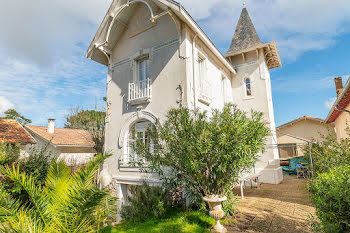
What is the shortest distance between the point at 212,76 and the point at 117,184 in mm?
7480

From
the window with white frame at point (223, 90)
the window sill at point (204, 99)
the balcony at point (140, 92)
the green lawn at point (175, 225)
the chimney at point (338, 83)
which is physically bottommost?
the green lawn at point (175, 225)

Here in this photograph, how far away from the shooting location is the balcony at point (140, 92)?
893cm

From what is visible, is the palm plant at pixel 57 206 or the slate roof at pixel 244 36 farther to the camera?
the slate roof at pixel 244 36

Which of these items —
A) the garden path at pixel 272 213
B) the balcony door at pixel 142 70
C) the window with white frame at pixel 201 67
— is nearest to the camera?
the garden path at pixel 272 213

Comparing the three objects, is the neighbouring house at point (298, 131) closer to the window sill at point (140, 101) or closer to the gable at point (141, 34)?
the window sill at point (140, 101)

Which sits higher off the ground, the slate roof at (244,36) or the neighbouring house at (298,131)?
the slate roof at (244,36)

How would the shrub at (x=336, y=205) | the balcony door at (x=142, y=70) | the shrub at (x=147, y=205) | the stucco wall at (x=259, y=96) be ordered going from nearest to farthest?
the shrub at (x=336, y=205)
the shrub at (x=147, y=205)
the balcony door at (x=142, y=70)
the stucco wall at (x=259, y=96)

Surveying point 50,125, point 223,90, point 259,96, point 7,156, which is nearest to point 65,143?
point 50,125

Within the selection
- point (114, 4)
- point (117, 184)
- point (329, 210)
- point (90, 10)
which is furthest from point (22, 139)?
point (329, 210)

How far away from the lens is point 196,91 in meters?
8.16

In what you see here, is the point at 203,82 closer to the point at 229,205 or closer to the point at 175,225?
the point at 229,205

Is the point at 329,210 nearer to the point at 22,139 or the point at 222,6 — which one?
the point at 222,6

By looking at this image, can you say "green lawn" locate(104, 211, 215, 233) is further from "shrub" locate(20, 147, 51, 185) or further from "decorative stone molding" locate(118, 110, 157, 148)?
"shrub" locate(20, 147, 51, 185)

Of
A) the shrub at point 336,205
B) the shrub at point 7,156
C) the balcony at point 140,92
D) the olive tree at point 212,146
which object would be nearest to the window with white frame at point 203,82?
the balcony at point 140,92
